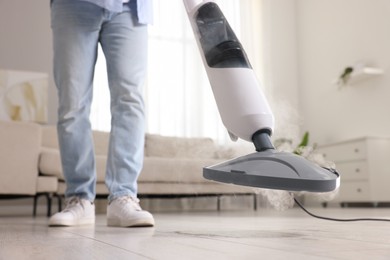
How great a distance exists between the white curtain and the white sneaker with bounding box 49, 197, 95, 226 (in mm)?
2991

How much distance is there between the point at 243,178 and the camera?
68 cm

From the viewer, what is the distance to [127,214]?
1188 mm

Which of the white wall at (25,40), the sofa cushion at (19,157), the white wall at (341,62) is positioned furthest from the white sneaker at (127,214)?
the white wall at (341,62)

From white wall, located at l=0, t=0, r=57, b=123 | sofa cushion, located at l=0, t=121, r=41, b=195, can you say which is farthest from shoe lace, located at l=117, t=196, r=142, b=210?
white wall, located at l=0, t=0, r=57, b=123

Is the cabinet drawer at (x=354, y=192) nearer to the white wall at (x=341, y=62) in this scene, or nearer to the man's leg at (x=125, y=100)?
the white wall at (x=341, y=62)

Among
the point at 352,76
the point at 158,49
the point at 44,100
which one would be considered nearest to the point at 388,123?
the point at 352,76

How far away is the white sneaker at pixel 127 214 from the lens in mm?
1164

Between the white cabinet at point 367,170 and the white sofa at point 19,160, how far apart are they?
7.72 ft

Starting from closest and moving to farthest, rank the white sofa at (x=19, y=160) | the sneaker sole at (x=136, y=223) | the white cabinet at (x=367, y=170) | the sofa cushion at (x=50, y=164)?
the sneaker sole at (x=136, y=223) < the white sofa at (x=19, y=160) < the sofa cushion at (x=50, y=164) < the white cabinet at (x=367, y=170)

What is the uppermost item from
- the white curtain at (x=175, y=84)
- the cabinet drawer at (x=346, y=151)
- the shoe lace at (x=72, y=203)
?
the white curtain at (x=175, y=84)

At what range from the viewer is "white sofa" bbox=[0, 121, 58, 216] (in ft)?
8.14

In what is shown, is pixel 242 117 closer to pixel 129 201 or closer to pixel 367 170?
pixel 129 201

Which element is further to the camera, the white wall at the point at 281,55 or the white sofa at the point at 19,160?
the white wall at the point at 281,55

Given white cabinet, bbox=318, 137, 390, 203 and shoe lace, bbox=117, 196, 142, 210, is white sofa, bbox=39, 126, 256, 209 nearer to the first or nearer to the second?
white cabinet, bbox=318, 137, 390, 203
